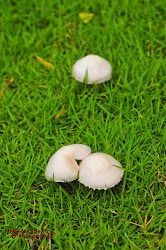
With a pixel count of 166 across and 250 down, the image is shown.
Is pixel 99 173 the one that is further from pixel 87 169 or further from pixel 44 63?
pixel 44 63

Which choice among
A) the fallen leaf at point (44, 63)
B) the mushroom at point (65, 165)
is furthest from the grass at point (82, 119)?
the mushroom at point (65, 165)

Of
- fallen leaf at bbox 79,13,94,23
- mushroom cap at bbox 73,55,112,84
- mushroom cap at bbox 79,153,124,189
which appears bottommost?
mushroom cap at bbox 79,153,124,189

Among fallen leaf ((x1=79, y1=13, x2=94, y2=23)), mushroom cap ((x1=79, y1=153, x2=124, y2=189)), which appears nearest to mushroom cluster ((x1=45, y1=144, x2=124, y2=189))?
mushroom cap ((x1=79, y1=153, x2=124, y2=189))

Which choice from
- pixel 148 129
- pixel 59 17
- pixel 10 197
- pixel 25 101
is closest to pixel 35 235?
pixel 10 197

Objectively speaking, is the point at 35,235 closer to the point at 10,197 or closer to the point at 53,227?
the point at 53,227

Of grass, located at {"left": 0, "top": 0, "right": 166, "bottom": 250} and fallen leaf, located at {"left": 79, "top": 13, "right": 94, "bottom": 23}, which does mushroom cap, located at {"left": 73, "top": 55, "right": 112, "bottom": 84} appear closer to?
grass, located at {"left": 0, "top": 0, "right": 166, "bottom": 250}

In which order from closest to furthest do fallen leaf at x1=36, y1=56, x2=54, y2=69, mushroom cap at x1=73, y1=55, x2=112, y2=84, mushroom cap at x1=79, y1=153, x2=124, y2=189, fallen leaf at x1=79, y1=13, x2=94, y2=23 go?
mushroom cap at x1=79, y1=153, x2=124, y2=189 → mushroom cap at x1=73, y1=55, x2=112, y2=84 → fallen leaf at x1=36, y1=56, x2=54, y2=69 → fallen leaf at x1=79, y1=13, x2=94, y2=23

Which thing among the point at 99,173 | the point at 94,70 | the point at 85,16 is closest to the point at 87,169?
the point at 99,173
